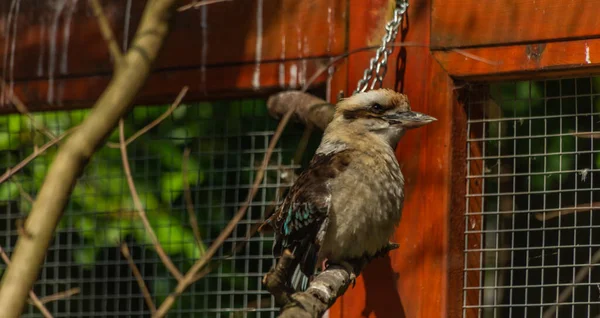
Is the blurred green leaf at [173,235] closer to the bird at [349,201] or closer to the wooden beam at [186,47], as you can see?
the wooden beam at [186,47]

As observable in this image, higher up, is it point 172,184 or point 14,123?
point 14,123

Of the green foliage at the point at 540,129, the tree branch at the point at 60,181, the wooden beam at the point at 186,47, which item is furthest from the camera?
the wooden beam at the point at 186,47

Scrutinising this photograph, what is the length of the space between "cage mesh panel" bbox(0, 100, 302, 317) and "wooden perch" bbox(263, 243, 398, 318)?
0.93m

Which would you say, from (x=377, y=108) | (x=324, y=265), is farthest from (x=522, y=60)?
(x=324, y=265)

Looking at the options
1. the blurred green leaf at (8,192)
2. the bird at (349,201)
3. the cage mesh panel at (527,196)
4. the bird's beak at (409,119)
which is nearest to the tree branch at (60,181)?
the bird at (349,201)

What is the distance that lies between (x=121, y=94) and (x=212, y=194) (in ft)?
5.29

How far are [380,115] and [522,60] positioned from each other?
0.46m

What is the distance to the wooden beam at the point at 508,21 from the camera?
315 centimetres

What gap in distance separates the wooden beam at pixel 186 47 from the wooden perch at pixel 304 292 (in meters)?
0.83

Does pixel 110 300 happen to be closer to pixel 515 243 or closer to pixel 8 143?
pixel 8 143

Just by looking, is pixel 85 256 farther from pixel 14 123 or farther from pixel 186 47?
pixel 186 47

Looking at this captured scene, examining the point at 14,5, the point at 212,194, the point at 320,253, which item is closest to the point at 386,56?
the point at 320,253

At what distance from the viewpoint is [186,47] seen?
3.74 meters

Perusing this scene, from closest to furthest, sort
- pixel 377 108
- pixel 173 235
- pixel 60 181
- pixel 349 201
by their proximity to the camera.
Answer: pixel 60 181 → pixel 349 201 → pixel 377 108 → pixel 173 235
